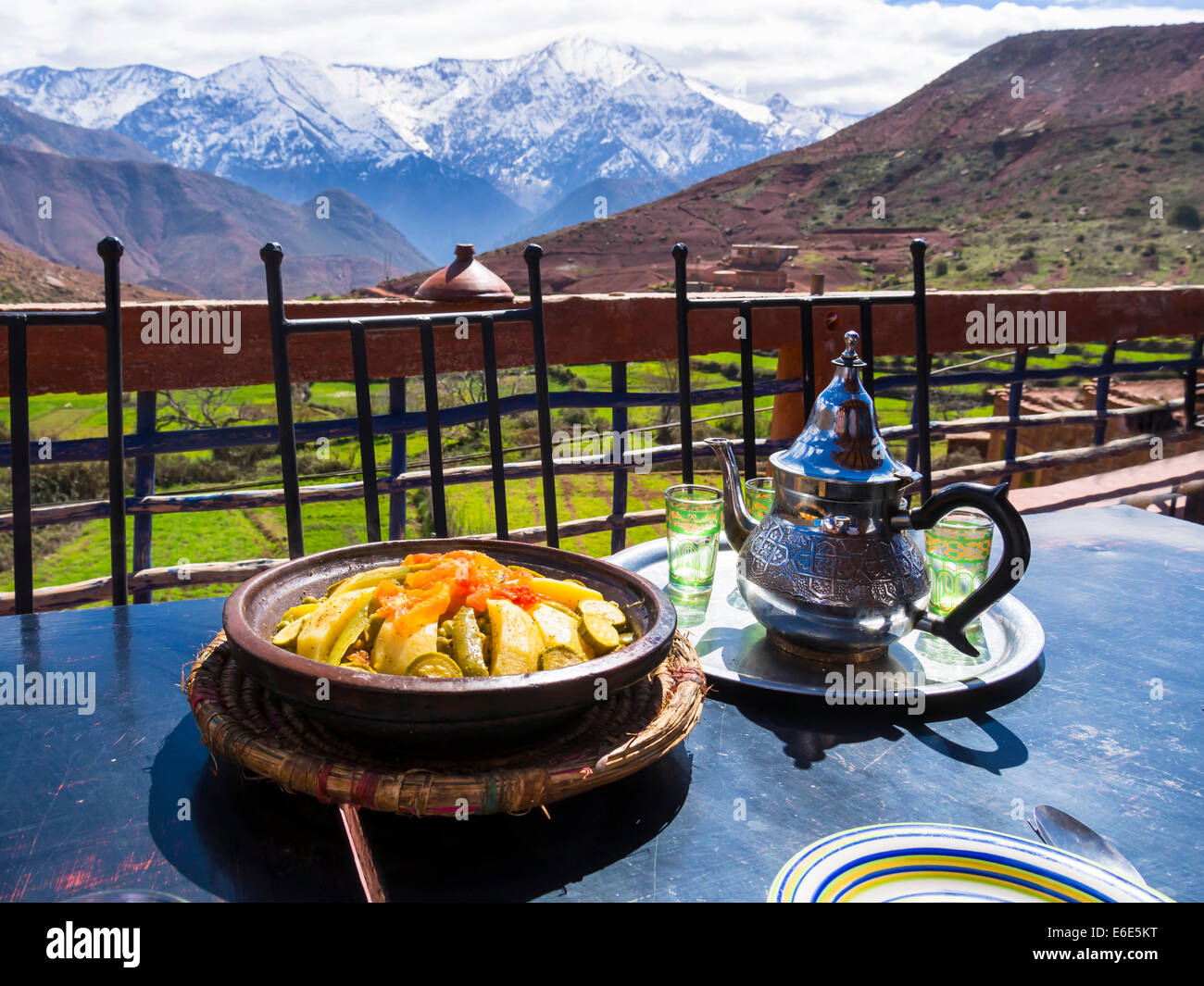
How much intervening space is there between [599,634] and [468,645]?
139 mm

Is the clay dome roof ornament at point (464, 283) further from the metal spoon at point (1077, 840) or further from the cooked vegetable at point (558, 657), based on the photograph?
the metal spoon at point (1077, 840)

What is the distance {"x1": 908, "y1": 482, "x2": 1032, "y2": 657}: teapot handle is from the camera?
88cm

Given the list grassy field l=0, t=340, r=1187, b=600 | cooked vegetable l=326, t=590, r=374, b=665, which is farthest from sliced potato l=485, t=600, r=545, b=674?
grassy field l=0, t=340, r=1187, b=600

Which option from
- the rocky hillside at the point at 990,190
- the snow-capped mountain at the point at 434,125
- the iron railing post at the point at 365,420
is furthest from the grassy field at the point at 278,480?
the snow-capped mountain at the point at 434,125

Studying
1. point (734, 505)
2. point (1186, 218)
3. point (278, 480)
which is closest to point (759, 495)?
point (734, 505)

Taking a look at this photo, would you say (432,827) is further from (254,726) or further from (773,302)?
(773,302)

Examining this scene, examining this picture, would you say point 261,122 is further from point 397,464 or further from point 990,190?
point 397,464

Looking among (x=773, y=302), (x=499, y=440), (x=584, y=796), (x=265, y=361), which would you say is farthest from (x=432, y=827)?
(x=265, y=361)

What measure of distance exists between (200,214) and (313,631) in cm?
13397

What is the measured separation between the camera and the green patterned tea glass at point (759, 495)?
1.32m

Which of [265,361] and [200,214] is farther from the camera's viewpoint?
[200,214]

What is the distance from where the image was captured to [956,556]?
3.75 ft

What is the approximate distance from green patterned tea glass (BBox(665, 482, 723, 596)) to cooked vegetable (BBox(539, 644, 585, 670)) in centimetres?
46

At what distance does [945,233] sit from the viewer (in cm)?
3322
